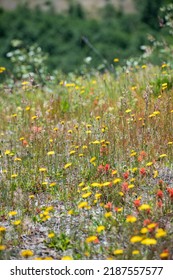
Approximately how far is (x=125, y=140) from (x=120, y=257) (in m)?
2.14

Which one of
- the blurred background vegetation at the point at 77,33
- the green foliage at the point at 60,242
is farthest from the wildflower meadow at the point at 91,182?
the blurred background vegetation at the point at 77,33

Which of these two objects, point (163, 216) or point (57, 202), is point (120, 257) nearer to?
point (163, 216)

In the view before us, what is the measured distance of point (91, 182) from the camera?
5.12m

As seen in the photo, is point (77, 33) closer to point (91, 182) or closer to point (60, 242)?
point (91, 182)

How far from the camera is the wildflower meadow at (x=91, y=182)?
4047 millimetres

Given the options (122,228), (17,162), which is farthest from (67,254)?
(17,162)

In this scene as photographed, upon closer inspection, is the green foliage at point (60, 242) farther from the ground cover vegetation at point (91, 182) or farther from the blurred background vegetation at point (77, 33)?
the blurred background vegetation at point (77, 33)

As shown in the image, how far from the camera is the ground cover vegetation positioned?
406cm

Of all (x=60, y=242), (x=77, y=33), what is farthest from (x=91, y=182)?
(x=77, y=33)

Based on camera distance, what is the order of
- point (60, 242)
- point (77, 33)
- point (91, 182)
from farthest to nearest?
1. point (77, 33)
2. point (91, 182)
3. point (60, 242)

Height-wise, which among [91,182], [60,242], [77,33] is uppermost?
[77,33]

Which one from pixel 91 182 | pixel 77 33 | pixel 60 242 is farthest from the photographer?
pixel 77 33

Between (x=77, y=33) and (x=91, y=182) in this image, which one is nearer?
(x=91, y=182)

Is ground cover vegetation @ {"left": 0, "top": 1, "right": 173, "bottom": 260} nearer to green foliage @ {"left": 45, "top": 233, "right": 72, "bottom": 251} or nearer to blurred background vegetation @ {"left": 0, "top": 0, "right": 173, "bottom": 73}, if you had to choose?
green foliage @ {"left": 45, "top": 233, "right": 72, "bottom": 251}
